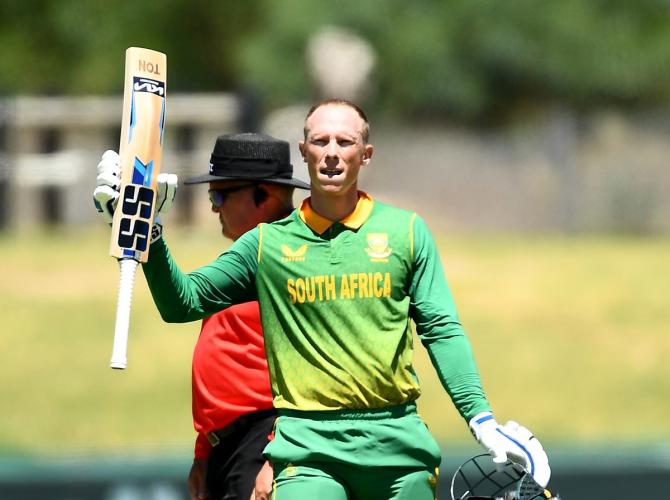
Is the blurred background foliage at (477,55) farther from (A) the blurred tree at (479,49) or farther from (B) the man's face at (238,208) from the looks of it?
(B) the man's face at (238,208)

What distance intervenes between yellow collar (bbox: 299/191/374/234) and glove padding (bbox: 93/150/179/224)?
1.45 feet

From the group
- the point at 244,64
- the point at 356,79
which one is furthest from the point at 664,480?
the point at 244,64

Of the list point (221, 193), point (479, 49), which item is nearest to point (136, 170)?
point (221, 193)

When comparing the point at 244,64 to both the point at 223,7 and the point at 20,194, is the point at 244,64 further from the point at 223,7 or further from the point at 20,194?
the point at 20,194

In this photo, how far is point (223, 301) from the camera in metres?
4.91

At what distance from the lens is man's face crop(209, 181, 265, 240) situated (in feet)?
18.7

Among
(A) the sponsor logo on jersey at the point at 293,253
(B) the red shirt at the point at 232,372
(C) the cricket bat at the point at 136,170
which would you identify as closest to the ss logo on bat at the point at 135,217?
(C) the cricket bat at the point at 136,170

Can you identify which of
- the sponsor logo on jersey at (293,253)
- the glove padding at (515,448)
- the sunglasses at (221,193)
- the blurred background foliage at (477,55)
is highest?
the blurred background foliage at (477,55)

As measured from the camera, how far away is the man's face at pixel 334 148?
482 cm

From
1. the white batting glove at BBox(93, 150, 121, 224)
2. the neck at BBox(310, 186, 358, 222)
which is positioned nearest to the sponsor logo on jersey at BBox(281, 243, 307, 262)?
the neck at BBox(310, 186, 358, 222)

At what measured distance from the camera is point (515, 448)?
4559 millimetres

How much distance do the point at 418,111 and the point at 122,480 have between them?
16.6 meters

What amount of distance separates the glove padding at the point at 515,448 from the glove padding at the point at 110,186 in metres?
1.10

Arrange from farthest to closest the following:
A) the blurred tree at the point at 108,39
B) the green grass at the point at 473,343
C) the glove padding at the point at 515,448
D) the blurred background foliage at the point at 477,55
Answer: the blurred tree at the point at 108,39 → the blurred background foliage at the point at 477,55 → the green grass at the point at 473,343 → the glove padding at the point at 515,448
